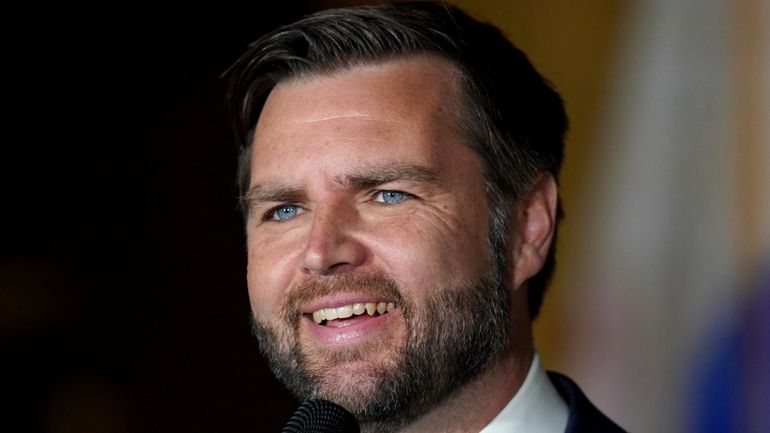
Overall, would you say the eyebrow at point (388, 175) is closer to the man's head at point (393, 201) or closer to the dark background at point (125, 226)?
the man's head at point (393, 201)

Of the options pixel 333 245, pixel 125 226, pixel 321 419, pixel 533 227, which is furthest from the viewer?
pixel 125 226

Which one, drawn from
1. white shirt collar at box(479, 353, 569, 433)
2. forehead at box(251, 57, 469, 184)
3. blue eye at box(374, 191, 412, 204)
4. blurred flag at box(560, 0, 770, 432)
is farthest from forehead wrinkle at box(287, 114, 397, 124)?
blurred flag at box(560, 0, 770, 432)

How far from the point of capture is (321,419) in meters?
1.70

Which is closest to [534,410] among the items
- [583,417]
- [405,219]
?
[583,417]

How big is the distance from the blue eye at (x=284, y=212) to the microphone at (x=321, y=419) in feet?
1.47

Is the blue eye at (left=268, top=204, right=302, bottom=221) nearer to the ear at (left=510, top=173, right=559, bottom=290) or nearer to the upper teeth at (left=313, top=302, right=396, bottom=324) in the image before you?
the upper teeth at (left=313, top=302, right=396, bottom=324)

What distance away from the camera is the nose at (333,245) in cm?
195

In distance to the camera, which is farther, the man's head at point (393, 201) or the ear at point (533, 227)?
the ear at point (533, 227)

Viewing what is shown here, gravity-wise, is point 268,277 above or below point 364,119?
below

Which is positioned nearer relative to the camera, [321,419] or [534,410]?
[321,419]

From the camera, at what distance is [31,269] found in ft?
11.5

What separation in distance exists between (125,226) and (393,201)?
1.79m

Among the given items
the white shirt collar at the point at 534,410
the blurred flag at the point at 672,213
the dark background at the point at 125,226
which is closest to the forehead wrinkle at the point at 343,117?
the white shirt collar at the point at 534,410

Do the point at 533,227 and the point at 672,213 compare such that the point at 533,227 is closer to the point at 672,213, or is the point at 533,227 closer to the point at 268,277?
the point at 268,277
